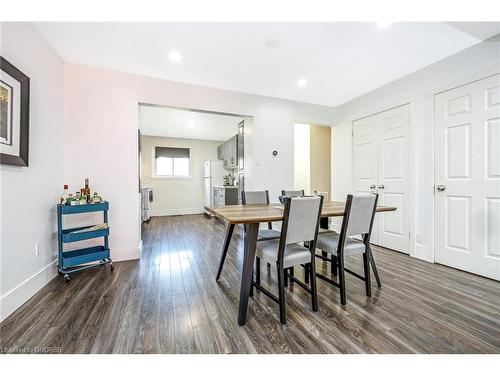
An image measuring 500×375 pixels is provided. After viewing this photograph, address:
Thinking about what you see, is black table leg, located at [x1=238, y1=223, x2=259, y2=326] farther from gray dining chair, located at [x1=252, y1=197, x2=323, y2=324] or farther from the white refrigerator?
the white refrigerator

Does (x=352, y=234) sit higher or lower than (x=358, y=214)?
lower

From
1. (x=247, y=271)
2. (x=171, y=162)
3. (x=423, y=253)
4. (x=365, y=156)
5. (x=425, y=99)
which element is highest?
(x=425, y=99)

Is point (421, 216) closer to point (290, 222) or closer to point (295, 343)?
point (290, 222)

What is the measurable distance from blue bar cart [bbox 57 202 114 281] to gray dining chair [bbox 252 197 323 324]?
1.90 m

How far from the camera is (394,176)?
3213 millimetres

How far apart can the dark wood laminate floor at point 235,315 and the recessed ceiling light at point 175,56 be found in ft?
7.93

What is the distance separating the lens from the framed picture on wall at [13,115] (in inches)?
63.5

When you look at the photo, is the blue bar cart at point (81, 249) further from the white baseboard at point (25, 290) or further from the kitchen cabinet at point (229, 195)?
the kitchen cabinet at point (229, 195)

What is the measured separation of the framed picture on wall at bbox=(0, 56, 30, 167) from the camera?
161cm

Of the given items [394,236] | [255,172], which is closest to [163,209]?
[255,172]

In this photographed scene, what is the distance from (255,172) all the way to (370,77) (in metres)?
2.12

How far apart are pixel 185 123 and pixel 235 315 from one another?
4.62 meters

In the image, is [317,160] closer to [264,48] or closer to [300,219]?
[264,48]

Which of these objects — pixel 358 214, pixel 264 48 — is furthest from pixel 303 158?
pixel 358 214
